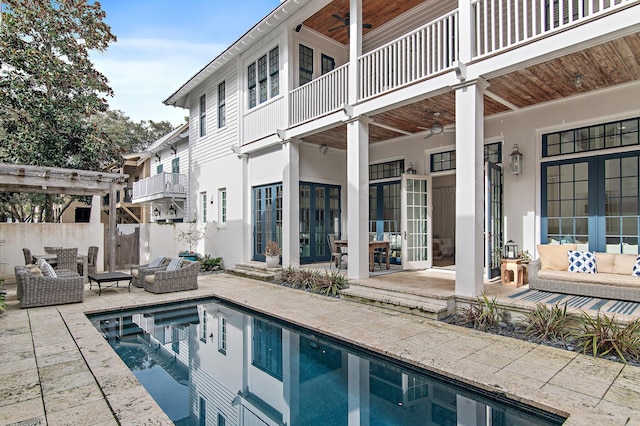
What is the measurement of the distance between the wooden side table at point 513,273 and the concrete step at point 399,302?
166cm

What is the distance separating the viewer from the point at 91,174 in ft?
31.1

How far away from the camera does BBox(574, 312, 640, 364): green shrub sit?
3.98 meters

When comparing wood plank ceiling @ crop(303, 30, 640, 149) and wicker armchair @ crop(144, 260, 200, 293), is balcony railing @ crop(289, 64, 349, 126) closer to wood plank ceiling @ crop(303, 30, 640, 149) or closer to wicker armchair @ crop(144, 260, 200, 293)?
wood plank ceiling @ crop(303, 30, 640, 149)

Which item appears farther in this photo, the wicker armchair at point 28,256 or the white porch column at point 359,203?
the wicker armchair at point 28,256

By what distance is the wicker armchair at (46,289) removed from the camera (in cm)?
657

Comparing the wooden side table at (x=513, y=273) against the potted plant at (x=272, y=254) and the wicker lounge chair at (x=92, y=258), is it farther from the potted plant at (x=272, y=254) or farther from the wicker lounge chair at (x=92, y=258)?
the wicker lounge chair at (x=92, y=258)

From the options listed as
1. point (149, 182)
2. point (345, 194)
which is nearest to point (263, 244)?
point (345, 194)

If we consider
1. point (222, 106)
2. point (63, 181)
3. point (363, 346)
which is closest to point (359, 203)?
→ point (363, 346)

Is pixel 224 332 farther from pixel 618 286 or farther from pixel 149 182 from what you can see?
pixel 149 182

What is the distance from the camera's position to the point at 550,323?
4633mm

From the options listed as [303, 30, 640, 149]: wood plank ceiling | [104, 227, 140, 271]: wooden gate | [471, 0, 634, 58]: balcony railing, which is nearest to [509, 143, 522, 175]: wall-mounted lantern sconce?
[303, 30, 640, 149]: wood plank ceiling

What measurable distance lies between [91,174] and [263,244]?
483 cm

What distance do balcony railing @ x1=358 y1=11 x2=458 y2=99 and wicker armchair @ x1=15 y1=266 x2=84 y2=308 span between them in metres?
6.74

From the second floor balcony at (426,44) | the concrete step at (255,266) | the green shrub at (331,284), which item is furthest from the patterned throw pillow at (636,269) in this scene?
the concrete step at (255,266)
